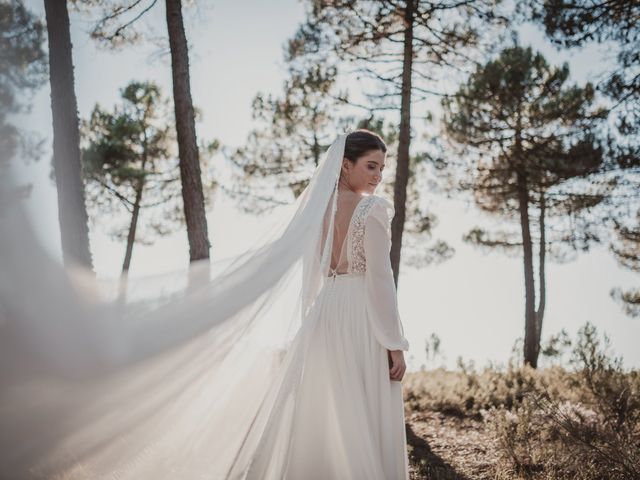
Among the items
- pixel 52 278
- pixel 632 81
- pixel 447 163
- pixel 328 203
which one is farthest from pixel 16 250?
pixel 447 163

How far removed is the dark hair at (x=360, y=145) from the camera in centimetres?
327

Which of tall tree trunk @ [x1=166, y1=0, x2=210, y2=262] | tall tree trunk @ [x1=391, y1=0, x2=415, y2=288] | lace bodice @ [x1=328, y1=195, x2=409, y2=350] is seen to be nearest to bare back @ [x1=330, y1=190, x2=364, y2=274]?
lace bodice @ [x1=328, y1=195, x2=409, y2=350]

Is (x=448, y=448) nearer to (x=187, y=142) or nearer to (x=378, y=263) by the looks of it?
(x=378, y=263)

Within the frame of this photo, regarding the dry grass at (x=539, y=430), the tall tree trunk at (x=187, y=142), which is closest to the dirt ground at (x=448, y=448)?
the dry grass at (x=539, y=430)

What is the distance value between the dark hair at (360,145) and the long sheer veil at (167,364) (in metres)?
0.20

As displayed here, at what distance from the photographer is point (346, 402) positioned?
2.85 meters

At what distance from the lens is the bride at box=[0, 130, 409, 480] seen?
261 cm

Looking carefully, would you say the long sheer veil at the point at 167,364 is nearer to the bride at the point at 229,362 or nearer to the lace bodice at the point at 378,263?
the bride at the point at 229,362

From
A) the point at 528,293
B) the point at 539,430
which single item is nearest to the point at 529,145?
the point at 528,293

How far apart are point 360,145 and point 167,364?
70.8 inches

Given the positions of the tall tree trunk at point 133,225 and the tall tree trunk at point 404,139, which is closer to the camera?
the tall tree trunk at point 404,139

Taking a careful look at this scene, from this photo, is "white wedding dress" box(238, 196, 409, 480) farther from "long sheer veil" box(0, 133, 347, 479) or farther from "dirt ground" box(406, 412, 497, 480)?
"dirt ground" box(406, 412, 497, 480)

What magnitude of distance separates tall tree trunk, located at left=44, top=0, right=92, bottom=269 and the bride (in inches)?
125

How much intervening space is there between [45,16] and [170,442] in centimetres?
616
